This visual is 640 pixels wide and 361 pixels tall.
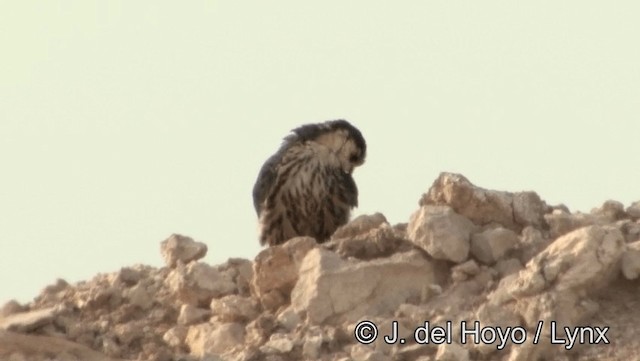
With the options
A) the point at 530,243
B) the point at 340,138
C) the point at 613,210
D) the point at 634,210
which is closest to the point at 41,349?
the point at 530,243

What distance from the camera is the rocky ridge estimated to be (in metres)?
11.7

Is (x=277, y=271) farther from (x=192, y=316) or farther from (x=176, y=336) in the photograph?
(x=176, y=336)

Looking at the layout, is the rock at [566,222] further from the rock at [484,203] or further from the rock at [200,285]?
the rock at [200,285]

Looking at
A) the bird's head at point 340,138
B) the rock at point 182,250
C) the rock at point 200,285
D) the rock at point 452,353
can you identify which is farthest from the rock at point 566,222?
the bird's head at point 340,138

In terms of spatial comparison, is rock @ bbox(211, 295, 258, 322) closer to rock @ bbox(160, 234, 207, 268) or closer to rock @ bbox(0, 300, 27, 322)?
rock @ bbox(160, 234, 207, 268)

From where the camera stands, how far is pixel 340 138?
16297 mm

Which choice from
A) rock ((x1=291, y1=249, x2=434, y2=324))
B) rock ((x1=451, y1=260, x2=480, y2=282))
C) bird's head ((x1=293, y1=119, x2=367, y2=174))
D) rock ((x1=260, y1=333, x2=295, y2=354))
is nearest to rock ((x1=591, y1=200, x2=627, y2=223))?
rock ((x1=451, y1=260, x2=480, y2=282))

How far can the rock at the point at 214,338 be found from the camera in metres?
12.2

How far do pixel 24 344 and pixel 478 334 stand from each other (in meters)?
2.57

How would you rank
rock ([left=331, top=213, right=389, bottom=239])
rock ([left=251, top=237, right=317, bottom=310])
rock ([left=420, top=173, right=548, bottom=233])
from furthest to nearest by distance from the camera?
rock ([left=331, top=213, right=389, bottom=239]) < rock ([left=420, top=173, right=548, bottom=233]) < rock ([left=251, top=237, right=317, bottom=310])

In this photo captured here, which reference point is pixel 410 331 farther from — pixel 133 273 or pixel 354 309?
pixel 133 273

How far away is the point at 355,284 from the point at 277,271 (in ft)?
1.92

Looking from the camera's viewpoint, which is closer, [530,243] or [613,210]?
[530,243]

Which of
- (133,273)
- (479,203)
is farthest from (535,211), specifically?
(133,273)
